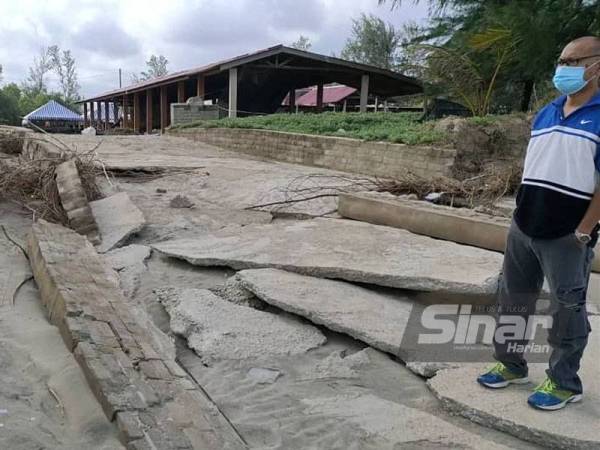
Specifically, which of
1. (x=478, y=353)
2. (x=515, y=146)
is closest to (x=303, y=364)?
(x=478, y=353)

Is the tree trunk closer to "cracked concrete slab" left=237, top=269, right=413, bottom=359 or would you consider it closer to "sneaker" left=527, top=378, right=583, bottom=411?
"cracked concrete slab" left=237, top=269, right=413, bottom=359

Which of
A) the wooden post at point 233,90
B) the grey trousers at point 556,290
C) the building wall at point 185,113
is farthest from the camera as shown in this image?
the wooden post at point 233,90

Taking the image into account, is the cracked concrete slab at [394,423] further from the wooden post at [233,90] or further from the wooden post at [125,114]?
the wooden post at [125,114]

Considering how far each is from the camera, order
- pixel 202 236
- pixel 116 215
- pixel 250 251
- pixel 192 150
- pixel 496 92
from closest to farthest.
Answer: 1. pixel 250 251
2. pixel 202 236
3. pixel 116 215
4. pixel 496 92
5. pixel 192 150

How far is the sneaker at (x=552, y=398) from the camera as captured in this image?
100.0 inches

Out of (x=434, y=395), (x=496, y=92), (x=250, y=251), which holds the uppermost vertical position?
(x=496, y=92)

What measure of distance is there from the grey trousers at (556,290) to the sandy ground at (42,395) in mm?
1958

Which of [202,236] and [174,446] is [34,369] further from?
[202,236]

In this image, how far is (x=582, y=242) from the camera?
2.27m

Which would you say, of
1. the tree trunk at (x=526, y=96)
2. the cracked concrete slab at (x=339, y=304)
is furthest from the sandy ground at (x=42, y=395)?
the tree trunk at (x=526, y=96)

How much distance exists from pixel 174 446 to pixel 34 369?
4.06ft

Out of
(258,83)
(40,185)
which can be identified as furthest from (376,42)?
(40,185)

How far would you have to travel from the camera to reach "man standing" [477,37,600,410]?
7.38ft

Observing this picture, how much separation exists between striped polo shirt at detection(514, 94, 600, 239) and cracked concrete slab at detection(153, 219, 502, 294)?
4.84 ft
